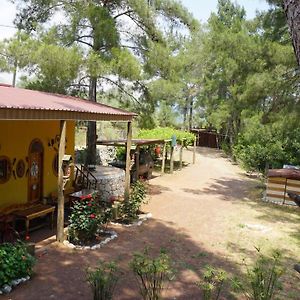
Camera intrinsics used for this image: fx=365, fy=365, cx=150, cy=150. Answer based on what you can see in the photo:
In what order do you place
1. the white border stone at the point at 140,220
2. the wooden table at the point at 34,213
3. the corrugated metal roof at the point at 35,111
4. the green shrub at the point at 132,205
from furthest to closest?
the green shrub at the point at 132,205, the white border stone at the point at 140,220, the wooden table at the point at 34,213, the corrugated metal roof at the point at 35,111

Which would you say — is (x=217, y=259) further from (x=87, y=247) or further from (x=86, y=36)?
(x=86, y=36)

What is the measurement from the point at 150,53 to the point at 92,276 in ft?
34.5

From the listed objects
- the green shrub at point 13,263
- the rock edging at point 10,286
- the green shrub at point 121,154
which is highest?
the green shrub at point 121,154

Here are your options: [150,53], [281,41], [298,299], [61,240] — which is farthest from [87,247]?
[281,41]

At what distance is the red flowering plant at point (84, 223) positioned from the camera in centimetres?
817

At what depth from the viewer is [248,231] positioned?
1037 centimetres

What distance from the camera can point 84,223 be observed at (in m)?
8.13

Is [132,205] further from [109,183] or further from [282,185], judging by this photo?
[282,185]

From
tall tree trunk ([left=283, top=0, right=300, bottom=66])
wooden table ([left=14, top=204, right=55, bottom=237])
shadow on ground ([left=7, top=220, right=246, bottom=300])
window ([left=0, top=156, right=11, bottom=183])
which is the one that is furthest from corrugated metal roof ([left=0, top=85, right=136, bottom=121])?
tall tree trunk ([left=283, top=0, right=300, bottom=66])

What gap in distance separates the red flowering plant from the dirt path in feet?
1.42

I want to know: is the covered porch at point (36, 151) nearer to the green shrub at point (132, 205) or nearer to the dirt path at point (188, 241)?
the green shrub at point (132, 205)

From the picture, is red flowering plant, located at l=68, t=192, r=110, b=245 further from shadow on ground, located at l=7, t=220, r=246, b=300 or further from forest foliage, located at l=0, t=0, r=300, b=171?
forest foliage, located at l=0, t=0, r=300, b=171

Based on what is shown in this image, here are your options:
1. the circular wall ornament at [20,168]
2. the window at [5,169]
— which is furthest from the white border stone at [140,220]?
the window at [5,169]

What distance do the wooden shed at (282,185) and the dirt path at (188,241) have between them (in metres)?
0.71
